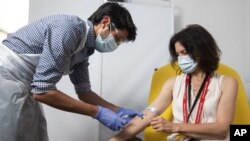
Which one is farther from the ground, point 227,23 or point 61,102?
point 227,23

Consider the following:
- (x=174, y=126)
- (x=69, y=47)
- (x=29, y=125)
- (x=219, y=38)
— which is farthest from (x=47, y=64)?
(x=219, y=38)

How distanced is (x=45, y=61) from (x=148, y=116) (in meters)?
0.72

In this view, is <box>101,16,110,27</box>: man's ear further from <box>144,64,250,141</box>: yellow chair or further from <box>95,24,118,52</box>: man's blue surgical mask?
<box>144,64,250,141</box>: yellow chair

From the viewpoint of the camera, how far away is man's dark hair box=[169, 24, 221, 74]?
1.49 m

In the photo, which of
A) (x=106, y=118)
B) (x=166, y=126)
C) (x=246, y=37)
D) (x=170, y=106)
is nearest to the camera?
(x=106, y=118)

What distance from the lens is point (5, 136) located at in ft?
3.49

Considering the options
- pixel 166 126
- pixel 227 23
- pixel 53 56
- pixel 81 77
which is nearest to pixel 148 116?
pixel 166 126

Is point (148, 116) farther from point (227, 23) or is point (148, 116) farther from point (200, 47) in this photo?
point (227, 23)

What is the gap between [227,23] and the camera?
246 centimetres

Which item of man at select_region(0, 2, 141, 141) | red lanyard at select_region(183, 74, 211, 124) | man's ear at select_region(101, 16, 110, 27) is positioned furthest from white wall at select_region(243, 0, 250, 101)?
man's ear at select_region(101, 16, 110, 27)

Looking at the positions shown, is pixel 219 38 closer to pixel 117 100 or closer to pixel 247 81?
pixel 247 81

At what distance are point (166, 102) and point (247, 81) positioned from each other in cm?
119

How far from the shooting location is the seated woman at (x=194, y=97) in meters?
1.33

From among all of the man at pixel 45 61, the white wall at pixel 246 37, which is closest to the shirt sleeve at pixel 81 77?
the man at pixel 45 61
